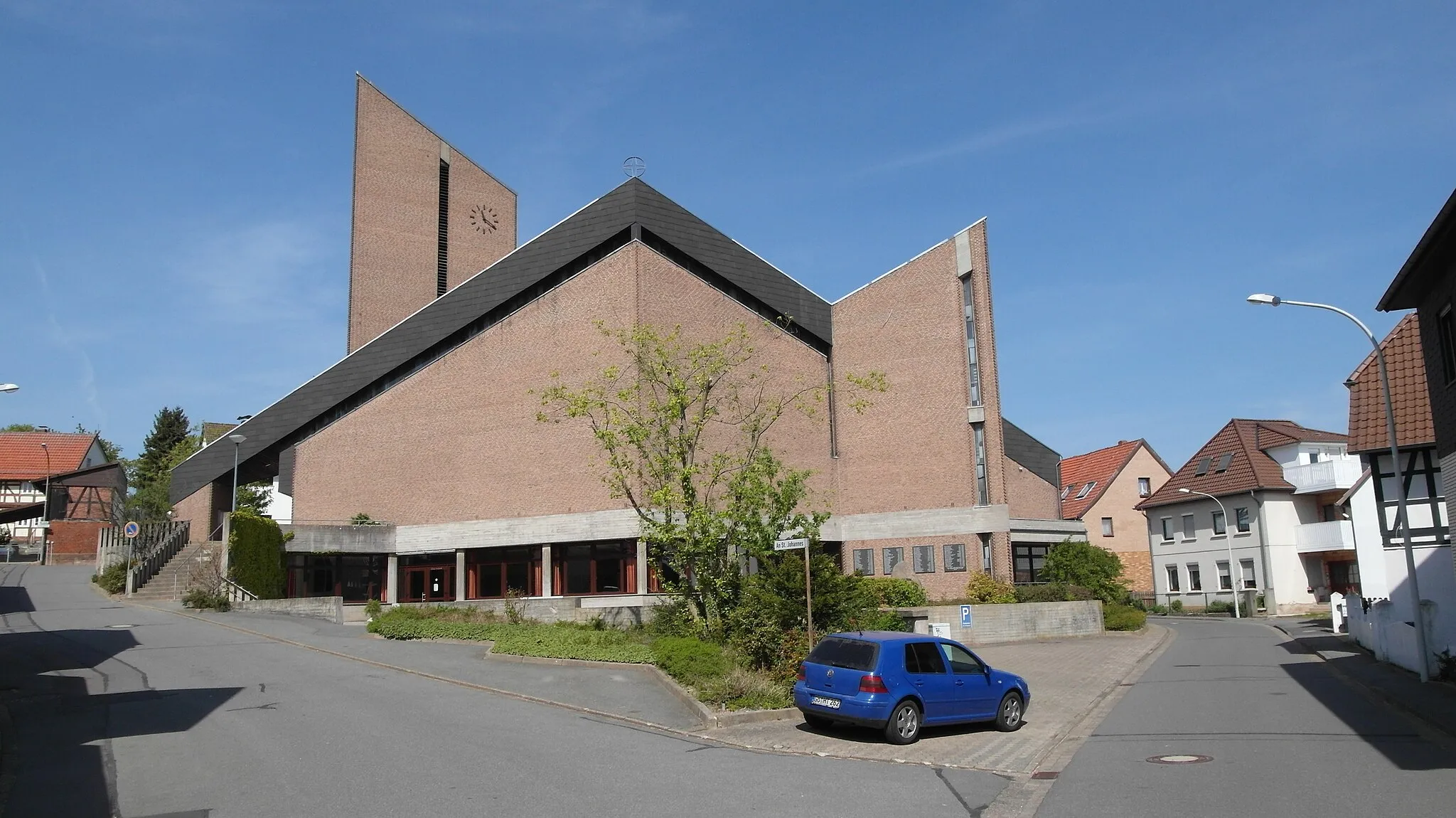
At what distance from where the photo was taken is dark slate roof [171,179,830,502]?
3928 cm

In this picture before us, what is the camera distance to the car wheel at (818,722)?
47.8ft

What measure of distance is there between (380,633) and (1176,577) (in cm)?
4448

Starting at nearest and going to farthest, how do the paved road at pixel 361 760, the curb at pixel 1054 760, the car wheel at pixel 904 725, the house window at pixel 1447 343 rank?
1. the paved road at pixel 361 760
2. the curb at pixel 1054 760
3. the car wheel at pixel 904 725
4. the house window at pixel 1447 343

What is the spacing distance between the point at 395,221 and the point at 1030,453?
31.1 metres

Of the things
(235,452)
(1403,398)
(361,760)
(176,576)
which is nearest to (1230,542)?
(1403,398)

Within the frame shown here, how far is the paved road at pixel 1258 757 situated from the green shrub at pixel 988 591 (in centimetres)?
1391

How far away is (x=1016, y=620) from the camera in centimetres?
3366

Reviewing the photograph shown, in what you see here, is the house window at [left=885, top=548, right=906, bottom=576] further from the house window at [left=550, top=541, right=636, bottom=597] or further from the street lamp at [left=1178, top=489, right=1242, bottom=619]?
the street lamp at [left=1178, top=489, right=1242, bottom=619]

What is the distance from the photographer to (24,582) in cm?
4078

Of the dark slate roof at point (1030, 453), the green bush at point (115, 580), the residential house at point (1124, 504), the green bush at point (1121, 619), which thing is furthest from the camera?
the residential house at point (1124, 504)

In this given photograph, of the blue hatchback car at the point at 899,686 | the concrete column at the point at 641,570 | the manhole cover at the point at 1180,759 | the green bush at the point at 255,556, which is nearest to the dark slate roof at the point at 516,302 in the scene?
the green bush at the point at 255,556

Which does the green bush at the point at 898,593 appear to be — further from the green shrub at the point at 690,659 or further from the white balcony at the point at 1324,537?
the white balcony at the point at 1324,537

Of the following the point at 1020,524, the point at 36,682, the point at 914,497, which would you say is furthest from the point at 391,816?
the point at 1020,524

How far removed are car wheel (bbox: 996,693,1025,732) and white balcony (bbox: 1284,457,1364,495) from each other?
39690mm
